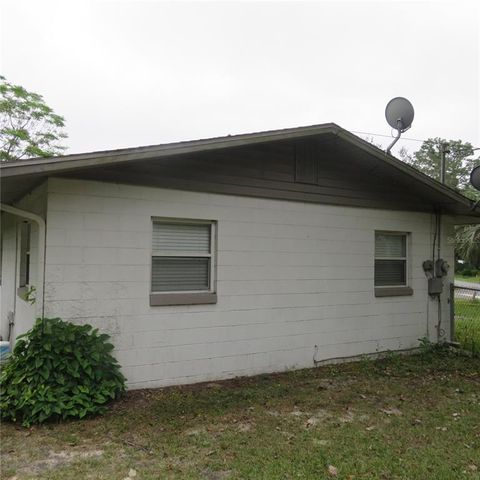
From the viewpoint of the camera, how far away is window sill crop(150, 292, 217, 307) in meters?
5.48

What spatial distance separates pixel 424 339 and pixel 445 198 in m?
2.65

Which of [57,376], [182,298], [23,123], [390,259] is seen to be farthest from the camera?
[23,123]

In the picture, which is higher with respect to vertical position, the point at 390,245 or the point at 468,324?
the point at 390,245

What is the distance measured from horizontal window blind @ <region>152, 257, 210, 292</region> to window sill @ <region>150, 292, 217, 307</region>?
12cm

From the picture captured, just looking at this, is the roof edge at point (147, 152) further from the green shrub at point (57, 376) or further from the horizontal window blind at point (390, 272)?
the horizontal window blind at point (390, 272)

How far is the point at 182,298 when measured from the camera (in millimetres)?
5648

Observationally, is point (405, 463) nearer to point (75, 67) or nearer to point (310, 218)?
point (310, 218)

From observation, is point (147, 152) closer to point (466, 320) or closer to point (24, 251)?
point (24, 251)

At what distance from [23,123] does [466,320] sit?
877 inches

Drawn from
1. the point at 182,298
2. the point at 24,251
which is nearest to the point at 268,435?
the point at 182,298

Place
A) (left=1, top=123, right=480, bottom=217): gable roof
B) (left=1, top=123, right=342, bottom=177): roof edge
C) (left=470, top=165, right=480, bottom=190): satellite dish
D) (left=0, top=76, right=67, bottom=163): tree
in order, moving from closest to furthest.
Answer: (left=1, top=123, right=342, bottom=177): roof edge
(left=1, top=123, right=480, bottom=217): gable roof
(left=470, top=165, right=480, bottom=190): satellite dish
(left=0, top=76, right=67, bottom=163): tree

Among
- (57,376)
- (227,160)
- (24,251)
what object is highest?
(227,160)

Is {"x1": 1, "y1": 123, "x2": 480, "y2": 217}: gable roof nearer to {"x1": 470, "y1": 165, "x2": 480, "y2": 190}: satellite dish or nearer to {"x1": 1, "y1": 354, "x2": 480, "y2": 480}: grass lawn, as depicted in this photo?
{"x1": 470, "y1": 165, "x2": 480, "y2": 190}: satellite dish

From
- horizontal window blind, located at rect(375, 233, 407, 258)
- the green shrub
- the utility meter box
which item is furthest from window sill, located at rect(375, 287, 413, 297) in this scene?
the green shrub
